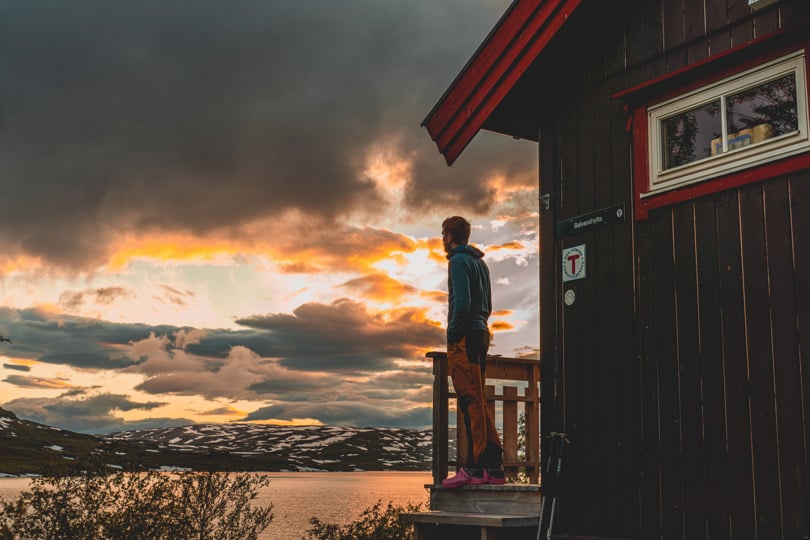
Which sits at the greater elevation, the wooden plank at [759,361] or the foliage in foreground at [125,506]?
the wooden plank at [759,361]

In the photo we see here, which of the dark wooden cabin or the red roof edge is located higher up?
the red roof edge

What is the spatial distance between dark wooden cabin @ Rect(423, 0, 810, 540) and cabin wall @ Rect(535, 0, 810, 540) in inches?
0.6

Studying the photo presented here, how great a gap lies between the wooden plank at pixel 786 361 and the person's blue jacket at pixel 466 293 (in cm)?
274

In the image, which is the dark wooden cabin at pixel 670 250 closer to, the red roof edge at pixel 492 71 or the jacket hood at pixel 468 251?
the red roof edge at pixel 492 71

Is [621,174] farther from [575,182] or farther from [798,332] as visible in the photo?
[798,332]

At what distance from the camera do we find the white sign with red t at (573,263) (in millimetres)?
7523

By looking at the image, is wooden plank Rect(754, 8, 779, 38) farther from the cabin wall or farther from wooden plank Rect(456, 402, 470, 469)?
wooden plank Rect(456, 402, 470, 469)

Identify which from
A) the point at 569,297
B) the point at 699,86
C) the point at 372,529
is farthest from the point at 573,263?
the point at 372,529

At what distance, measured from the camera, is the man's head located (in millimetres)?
8172

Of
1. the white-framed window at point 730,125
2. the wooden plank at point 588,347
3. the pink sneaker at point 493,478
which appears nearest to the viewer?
the white-framed window at point 730,125

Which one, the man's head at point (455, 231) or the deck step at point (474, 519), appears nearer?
the deck step at point (474, 519)

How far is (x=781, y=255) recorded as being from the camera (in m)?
5.91

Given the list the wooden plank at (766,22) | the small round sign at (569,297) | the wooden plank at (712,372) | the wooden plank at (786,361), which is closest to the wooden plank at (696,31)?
the wooden plank at (766,22)

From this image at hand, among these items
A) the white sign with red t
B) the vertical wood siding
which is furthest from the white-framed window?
the white sign with red t
